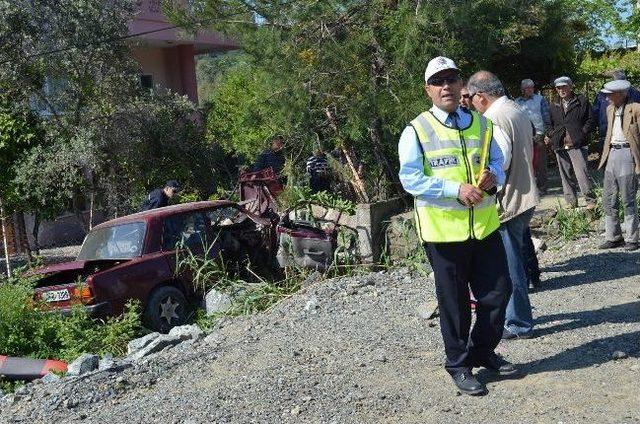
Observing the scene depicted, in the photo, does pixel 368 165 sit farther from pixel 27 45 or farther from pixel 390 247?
pixel 27 45

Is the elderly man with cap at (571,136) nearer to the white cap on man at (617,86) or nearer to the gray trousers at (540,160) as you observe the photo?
the gray trousers at (540,160)

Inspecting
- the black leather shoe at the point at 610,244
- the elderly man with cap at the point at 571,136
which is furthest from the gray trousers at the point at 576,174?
the black leather shoe at the point at 610,244

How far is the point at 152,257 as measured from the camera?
9.73 meters

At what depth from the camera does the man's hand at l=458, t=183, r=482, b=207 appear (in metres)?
4.79

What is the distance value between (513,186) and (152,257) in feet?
16.0

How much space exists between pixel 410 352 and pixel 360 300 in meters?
1.86

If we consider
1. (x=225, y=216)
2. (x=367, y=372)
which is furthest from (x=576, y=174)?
(x=367, y=372)

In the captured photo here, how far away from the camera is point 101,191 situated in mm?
15664

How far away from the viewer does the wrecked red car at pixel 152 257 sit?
9.19 m

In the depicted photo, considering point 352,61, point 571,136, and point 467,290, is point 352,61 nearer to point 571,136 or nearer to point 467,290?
point 571,136

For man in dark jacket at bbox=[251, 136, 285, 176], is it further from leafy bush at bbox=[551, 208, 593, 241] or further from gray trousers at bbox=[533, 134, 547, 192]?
leafy bush at bbox=[551, 208, 593, 241]

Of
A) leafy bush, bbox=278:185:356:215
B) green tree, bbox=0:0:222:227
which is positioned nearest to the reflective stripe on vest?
leafy bush, bbox=278:185:356:215

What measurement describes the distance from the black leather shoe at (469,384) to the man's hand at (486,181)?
1090 mm

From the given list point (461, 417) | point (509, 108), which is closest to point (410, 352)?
point (461, 417)
